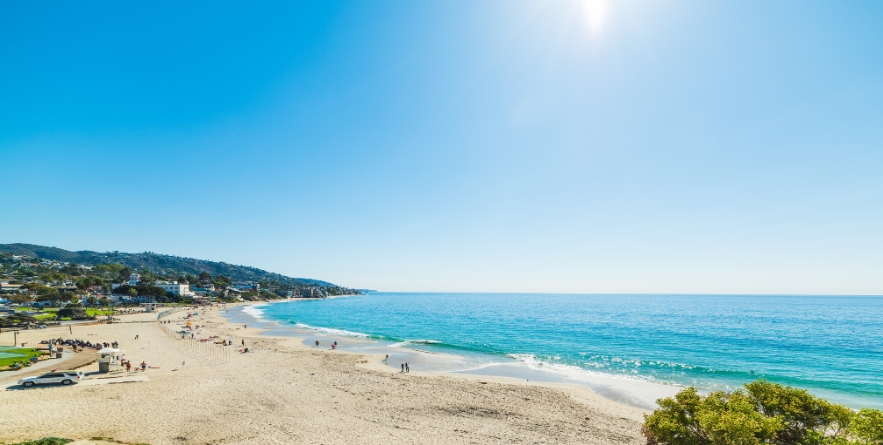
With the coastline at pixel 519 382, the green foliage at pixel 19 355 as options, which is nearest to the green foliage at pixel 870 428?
the coastline at pixel 519 382

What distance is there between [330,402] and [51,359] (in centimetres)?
2880

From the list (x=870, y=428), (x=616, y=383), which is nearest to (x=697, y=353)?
(x=616, y=383)

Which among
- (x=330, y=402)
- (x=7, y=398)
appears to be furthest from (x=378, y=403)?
(x=7, y=398)

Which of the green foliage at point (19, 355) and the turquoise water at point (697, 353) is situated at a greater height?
the green foliage at point (19, 355)

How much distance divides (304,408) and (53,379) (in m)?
18.1

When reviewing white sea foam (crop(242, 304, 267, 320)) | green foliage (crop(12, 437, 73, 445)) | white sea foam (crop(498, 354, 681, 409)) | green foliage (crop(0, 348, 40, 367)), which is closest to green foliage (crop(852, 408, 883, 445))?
white sea foam (crop(498, 354, 681, 409))

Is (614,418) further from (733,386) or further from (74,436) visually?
(74,436)

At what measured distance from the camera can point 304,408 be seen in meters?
22.4

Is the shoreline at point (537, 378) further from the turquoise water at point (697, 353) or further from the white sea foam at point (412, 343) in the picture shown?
the white sea foam at point (412, 343)

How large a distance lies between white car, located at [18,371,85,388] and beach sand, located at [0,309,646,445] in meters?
0.47

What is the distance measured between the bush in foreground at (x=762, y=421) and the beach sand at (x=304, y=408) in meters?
7.05

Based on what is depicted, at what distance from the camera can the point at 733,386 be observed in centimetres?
3108

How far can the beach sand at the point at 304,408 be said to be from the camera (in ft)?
58.8

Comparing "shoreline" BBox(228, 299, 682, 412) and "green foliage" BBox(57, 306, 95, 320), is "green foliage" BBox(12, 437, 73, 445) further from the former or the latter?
"green foliage" BBox(57, 306, 95, 320)
